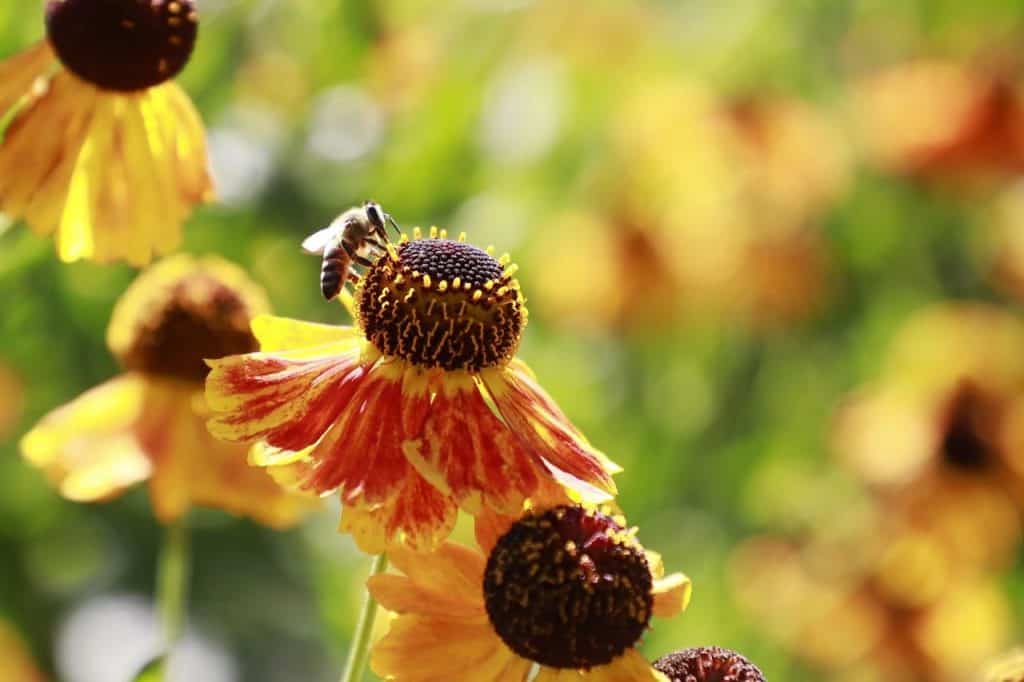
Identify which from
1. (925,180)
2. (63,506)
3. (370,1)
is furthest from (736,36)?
(63,506)

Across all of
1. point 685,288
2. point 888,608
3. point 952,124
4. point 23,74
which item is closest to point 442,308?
point 23,74

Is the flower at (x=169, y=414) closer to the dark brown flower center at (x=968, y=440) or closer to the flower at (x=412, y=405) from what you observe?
the flower at (x=412, y=405)

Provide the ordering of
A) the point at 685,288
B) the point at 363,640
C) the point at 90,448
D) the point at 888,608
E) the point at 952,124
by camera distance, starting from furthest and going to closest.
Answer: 1. the point at 952,124
2. the point at 685,288
3. the point at 888,608
4. the point at 90,448
5. the point at 363,640

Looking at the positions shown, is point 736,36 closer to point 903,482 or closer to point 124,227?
point 903,482

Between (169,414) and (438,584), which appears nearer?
(438,584)

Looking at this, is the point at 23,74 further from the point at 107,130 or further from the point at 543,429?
the point at 543,429
